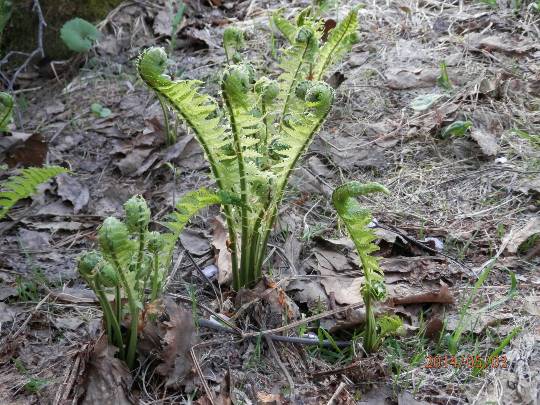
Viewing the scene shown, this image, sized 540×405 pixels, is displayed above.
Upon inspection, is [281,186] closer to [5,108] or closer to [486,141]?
[486,141]

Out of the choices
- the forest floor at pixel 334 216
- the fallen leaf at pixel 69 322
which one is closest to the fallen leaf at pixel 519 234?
the forest floor at pixel 334 216

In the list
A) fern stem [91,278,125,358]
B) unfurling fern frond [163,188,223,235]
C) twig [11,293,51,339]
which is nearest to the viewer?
fern stem [91,278,125,358]

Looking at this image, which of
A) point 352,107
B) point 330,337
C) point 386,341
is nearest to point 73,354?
point 330,337

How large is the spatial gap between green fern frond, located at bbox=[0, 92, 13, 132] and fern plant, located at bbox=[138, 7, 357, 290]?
1.02 metres

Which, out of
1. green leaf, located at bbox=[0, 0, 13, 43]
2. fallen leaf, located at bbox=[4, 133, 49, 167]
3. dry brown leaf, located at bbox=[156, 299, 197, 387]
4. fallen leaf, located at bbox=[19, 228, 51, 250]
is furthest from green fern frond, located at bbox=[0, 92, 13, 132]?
dry brown leaf, located at bbox=[156, 299, 197, 387]

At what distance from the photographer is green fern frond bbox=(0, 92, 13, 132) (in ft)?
8.34

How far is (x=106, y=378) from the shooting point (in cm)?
175

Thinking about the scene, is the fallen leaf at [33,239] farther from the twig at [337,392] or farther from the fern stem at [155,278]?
the twig at [337,392]

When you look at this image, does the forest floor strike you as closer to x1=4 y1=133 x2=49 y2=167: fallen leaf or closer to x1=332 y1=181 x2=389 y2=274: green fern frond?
x1=4 y1=133 x2=49 y2=167: fallen leaf

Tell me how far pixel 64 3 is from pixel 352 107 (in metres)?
1.85

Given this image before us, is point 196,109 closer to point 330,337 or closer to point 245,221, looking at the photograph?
point 245,221

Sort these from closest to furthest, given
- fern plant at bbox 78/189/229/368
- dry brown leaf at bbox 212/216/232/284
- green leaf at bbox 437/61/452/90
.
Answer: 1. fern plant at bbox 78/189/229/368
2. dry brown leaf at bbox 212/216/232/284
3. green leaf at bbox 437/61/452/90

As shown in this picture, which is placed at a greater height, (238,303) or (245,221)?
(245,221)

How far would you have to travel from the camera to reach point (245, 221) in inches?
76.3
